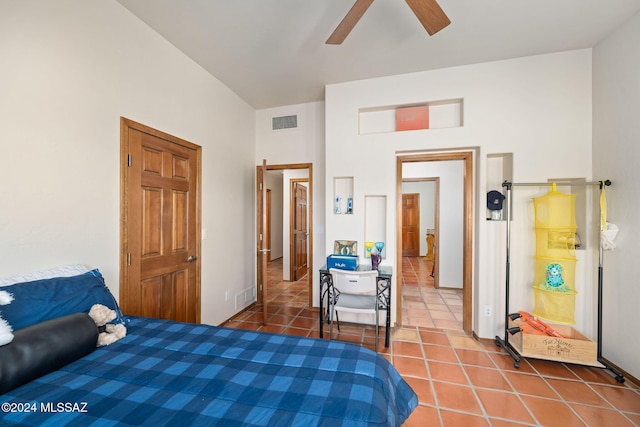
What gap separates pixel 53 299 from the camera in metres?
1.25

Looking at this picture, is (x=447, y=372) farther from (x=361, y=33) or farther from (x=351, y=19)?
(x=361, y=33)

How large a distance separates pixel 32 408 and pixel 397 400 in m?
1.43

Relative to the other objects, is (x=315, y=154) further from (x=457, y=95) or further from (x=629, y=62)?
(x=629, y=62)

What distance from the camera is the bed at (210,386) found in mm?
847

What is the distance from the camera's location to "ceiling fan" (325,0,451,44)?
1445mm

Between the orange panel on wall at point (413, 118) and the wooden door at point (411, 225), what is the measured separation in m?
4.86

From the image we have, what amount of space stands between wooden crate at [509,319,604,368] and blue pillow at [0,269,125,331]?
10.5 ft

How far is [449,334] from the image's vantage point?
113 inches

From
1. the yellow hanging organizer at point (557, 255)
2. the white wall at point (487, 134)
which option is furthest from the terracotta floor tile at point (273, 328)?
the yellow hanging organizer at point (557, 255)

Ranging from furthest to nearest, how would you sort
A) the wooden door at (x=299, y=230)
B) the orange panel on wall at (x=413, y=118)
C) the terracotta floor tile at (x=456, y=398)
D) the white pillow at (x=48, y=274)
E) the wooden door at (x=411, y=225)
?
the wooden door at (x=411, y=225)
the wooden door at (x=299, y=230)
the orange panel on wall at (x=413, y=118)
the terracotta floor tile at (x=456, y=398)
the white pillow at (x=48, y=274)

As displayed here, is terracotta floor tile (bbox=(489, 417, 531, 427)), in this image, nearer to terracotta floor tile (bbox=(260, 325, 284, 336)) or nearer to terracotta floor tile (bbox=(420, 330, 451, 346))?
terracotta floor tile (bbox=(420, 330, 451, 346))

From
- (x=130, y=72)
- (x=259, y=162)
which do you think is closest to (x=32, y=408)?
(x=130, y=72)

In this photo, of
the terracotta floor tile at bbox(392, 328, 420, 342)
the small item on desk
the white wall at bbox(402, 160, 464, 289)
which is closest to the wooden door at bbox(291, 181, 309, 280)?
the white wall at bbox(402, 160, 464, 289)

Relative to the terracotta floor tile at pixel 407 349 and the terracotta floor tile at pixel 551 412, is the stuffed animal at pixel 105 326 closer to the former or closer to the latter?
the terracotta floor tile at pixel 407 349
